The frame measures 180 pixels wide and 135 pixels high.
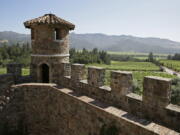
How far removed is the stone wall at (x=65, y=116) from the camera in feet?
16.3

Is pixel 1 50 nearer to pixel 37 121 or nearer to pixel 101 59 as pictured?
pixel 101 59

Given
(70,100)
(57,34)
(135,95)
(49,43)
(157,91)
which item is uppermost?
(57,34)

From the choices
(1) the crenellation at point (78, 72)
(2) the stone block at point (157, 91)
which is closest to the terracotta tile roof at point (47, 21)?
(1) the crenellation at point (78, 72)

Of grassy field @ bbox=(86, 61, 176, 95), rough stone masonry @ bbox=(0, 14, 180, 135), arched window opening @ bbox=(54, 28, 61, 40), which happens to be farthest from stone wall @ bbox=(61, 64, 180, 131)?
grassy field @ bbox=(86, 61, 176, 95)

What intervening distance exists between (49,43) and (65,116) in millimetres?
4353

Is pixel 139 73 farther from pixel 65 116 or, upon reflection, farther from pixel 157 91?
pixel 157 91

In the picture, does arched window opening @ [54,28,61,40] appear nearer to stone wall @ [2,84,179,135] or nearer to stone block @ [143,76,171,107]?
stone wall @ [2,84,179,135]

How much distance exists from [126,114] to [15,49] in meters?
85.0

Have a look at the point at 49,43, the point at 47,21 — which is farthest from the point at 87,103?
the point at 47,21

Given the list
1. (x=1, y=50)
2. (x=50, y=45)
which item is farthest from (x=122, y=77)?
(x=1, y=50)

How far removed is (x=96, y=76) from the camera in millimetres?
6828

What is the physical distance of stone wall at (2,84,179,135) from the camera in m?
4.98

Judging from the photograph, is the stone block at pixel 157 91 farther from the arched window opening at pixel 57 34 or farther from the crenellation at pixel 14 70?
the crenellation at pixel 14 70

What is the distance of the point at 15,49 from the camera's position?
80188 mm
